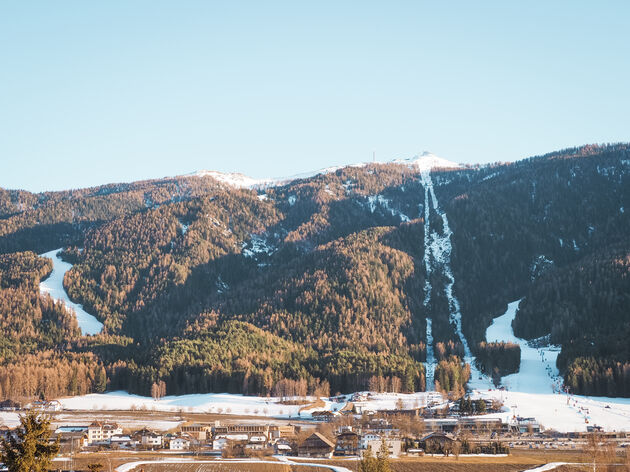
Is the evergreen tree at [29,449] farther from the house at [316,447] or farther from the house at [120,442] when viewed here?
the house at [120,442]

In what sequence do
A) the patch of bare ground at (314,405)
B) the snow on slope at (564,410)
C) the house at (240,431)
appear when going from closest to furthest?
the house at (240,431) → the snow on slope at (564,410) → the patch of bare ground at (314,405)

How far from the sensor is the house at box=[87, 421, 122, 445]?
13388 cm

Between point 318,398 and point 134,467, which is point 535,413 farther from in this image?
point 134,467

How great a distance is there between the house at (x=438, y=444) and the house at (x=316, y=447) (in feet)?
50.1

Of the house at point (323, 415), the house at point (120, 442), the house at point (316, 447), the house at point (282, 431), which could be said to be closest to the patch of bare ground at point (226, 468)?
the house at point (316, 447)

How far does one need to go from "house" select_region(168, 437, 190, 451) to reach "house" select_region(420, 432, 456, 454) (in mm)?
39622

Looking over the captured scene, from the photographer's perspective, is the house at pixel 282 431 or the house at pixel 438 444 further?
→ the house at pixel 282 431

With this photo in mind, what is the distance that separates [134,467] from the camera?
99.6 m

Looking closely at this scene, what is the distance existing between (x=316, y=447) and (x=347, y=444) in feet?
27.5

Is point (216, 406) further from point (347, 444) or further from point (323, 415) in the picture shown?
point (347, 444)

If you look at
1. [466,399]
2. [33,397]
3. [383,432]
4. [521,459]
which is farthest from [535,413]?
[33,397]

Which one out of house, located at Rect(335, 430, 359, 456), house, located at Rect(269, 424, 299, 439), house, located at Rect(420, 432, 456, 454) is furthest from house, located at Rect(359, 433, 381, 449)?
house, located at Rect(269, 424, 299, 439)

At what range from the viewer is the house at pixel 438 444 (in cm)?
12088

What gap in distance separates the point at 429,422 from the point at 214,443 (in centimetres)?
4827
